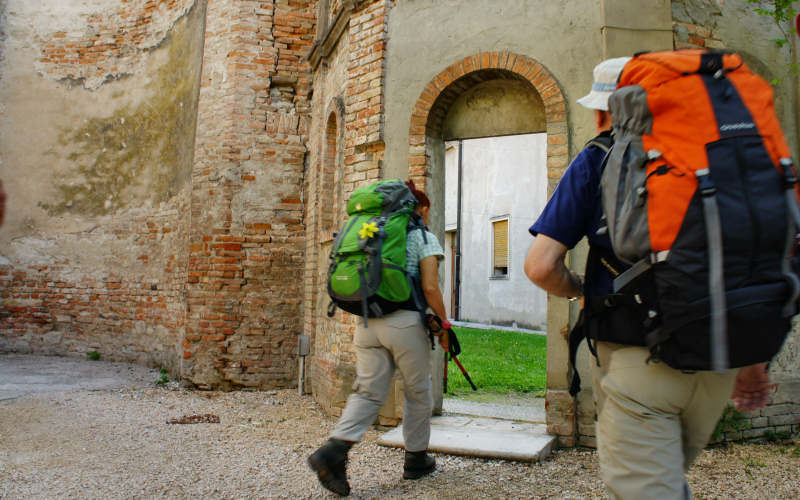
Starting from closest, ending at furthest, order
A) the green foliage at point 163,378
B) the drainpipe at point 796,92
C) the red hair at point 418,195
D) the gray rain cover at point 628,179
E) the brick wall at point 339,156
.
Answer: the gray rain cover at point 628,179
the red hair at point 418,195
the drainpipe at point 796,92
the brick wall at point 339,156
the green foliage at point 163,378

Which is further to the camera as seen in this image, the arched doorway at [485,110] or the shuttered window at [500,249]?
the shuttered window at [500,249]

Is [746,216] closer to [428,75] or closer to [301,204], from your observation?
[428,75]

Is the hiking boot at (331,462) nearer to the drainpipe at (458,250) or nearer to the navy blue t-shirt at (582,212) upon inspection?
the navy blue t-shirt at (582,212)

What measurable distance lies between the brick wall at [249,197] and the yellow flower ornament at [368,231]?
13.9 feet

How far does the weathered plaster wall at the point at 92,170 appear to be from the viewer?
8.85 m

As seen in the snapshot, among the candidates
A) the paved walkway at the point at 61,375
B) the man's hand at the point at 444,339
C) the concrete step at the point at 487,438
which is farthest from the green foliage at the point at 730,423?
the paved walkway at the point at 61,375

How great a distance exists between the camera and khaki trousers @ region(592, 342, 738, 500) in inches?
63.0

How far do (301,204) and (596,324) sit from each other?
6211 millimetres

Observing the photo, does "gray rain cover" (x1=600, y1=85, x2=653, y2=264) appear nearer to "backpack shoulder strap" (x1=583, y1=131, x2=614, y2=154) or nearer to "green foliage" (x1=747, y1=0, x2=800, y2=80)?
"backpack shoulder strap" (x1=583, y1=131, x2=614, y2=154)

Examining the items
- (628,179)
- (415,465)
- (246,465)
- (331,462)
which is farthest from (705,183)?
(246,465)

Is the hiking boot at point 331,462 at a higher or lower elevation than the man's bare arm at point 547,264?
lower

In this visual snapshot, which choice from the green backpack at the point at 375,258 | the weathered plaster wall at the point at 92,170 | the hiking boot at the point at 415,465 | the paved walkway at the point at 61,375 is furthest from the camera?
the weathered plaster wall at the point at 92,170

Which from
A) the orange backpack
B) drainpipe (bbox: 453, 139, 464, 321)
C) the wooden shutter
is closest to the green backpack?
the orange backpack

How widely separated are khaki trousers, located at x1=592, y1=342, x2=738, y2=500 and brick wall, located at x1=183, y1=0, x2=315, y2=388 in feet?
20.1
